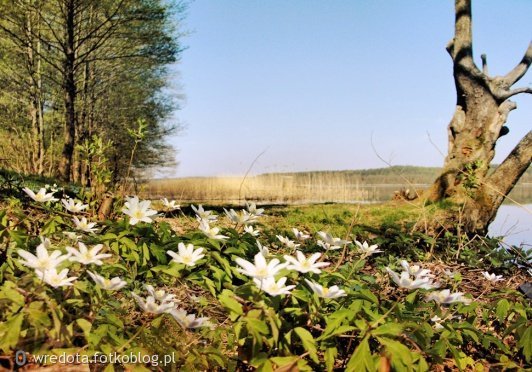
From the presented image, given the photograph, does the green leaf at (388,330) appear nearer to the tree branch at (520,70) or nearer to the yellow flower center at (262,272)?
the yellow flower center at (262,272)

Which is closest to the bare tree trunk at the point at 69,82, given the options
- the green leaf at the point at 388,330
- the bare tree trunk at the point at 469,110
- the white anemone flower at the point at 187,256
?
the bare tree trunk at the point at 469,110

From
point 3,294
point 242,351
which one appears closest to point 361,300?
point 242,351

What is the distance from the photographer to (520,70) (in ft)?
28.5

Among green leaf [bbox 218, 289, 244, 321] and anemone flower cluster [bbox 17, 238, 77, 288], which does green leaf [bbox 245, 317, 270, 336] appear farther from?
anemone flower cluster [bbox 17, 238, 77, 288]

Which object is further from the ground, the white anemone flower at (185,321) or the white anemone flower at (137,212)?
the white anemone flower at (137,212)

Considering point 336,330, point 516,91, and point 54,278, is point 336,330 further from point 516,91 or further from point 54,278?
point 516,91

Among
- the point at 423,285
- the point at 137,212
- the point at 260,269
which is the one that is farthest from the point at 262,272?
the point at 137,212

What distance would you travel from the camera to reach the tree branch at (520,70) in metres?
8.45

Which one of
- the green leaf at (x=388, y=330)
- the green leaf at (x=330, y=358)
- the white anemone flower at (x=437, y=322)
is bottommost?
the white anemone flower at (x=437, y=322)

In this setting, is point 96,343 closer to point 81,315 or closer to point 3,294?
point 81,315

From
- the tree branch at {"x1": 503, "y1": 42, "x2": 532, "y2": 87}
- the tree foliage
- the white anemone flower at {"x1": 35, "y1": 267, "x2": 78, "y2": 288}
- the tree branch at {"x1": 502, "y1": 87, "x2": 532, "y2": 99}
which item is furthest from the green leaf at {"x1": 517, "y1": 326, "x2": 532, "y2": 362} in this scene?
the tree foliage

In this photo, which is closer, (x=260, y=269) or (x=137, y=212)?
(x=260, y=269)

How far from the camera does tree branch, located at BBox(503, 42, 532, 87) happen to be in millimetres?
8453

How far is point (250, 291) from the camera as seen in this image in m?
1.45
